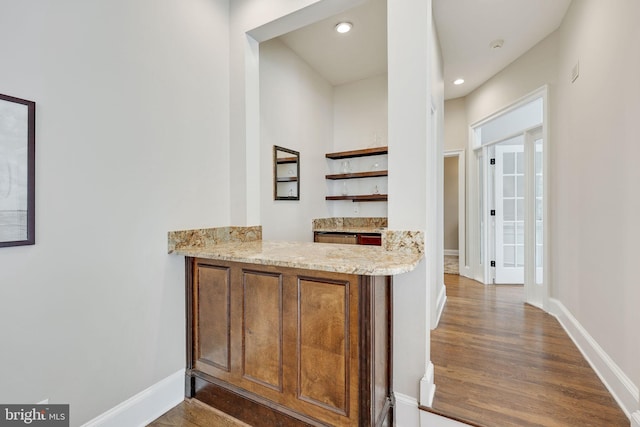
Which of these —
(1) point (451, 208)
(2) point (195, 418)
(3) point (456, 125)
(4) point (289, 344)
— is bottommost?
(2) point (195, 418)

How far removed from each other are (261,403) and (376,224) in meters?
2.61

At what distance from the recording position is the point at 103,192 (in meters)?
1.54

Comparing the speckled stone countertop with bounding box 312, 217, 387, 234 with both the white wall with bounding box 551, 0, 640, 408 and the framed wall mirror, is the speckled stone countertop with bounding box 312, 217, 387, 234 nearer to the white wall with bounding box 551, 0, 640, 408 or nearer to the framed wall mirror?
the framed wall mirror

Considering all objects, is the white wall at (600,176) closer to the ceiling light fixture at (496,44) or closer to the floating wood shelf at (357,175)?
the ceiling light fixture at (496,44)

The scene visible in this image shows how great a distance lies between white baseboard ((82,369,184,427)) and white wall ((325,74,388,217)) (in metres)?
2.70

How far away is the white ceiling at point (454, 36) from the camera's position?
2586 mm

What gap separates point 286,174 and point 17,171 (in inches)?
85.8

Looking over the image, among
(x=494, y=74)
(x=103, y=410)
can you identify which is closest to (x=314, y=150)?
(x=494, y=74)

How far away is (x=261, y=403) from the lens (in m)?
1.63

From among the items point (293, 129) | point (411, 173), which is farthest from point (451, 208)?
point (411, 173)

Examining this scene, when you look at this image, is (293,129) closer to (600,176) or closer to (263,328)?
(263,328)

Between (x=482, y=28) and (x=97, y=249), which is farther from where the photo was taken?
(x=482, y=28)

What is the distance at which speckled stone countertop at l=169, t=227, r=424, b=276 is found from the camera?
131cm

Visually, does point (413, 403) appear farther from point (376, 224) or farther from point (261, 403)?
point (376, 224)
